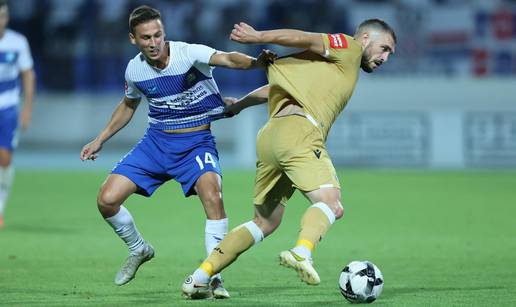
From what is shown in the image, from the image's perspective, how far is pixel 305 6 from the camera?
22.8 metres

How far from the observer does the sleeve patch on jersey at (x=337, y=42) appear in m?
6.68

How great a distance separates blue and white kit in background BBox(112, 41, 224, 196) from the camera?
7.31 metres

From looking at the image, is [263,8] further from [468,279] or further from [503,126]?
[468,279]

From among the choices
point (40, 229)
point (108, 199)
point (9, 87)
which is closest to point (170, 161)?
point (108, 199)

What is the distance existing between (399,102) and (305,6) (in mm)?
2876

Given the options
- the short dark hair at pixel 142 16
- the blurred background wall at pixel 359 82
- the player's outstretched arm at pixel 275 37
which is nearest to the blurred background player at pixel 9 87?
the short dark hair at pixel 142 16

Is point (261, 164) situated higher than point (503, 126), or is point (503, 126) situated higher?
point (261, 164)

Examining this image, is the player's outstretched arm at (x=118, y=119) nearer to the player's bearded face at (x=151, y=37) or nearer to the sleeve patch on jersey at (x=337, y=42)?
the player's bearded face at (x=151, y=37)

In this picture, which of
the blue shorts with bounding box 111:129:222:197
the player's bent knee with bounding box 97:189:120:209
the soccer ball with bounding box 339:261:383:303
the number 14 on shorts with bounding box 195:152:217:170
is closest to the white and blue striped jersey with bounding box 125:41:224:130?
the blue shorts with bounding box 111:129:222:197

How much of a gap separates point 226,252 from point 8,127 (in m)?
5.60

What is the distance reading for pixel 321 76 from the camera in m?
6.75

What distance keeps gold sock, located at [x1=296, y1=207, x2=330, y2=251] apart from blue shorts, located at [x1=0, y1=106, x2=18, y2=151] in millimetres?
6108

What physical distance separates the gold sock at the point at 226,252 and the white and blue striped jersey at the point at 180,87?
3.30 ft

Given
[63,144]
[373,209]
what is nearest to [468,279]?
[373,209]
